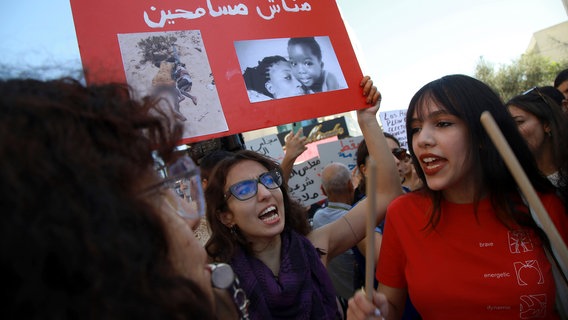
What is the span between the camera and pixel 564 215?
1.51 meters

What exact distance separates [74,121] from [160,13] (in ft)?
3.72

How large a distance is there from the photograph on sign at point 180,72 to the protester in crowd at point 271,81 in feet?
0.62

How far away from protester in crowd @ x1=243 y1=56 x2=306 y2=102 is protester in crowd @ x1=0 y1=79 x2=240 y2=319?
95 cm

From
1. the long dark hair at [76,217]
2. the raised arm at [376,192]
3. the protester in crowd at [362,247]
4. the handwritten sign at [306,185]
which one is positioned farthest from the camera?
the handwritten sign at [306,185]

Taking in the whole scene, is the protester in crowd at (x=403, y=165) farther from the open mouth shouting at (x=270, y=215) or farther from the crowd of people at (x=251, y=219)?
the open mouth shouting at (x=270, y=215)

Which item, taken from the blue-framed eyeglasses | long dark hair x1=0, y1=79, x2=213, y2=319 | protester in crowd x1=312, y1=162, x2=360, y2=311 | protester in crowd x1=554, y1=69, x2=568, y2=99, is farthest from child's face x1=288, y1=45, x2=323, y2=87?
protester in crowd x1=554, y1=69, x2=568, y2=99

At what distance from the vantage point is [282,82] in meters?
1.85

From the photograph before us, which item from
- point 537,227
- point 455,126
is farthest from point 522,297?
point 455,126

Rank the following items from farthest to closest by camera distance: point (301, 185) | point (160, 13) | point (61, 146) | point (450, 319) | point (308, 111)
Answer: point (301, 185) < point (308, 111) < point (160, 13) < point (450, 319) < point (61, 146)

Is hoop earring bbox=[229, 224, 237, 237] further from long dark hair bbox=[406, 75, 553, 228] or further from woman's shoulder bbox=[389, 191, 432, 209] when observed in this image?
long dark hair bbox=[406, 75, 553, 228]

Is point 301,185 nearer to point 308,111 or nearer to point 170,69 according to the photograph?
point 308,111

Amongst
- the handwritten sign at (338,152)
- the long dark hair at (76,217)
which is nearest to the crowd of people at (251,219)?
the long dark hair at (76,217)

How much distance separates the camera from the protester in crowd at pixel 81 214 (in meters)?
0.60

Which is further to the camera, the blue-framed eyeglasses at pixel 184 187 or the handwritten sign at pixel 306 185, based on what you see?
the handwritten sign at pixel 306 185
